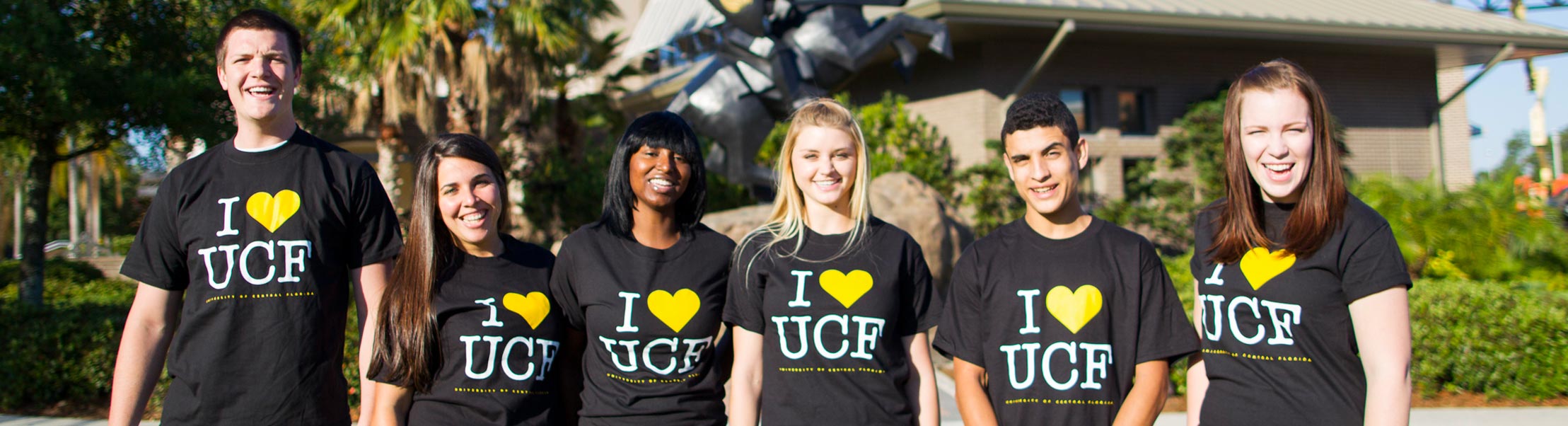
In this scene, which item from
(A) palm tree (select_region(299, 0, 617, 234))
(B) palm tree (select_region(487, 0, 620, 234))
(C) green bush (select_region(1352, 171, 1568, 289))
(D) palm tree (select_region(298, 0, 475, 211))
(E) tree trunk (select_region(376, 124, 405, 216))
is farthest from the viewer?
(E) tree trunk (select_region(376, 124, 405, 216))

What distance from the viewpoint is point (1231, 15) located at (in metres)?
12.8

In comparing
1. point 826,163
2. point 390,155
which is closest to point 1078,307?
point 826,163

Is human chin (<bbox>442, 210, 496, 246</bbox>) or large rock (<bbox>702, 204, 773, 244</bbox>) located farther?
large rock (<bbox>702, 204, 773, 244</bbox>)

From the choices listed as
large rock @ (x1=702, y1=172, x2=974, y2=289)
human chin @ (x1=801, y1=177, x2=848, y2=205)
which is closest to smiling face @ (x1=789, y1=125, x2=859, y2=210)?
human chin @ (x1=801, y1=177, x2=848, y2=205)

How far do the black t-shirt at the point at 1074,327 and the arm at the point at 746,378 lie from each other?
0.54 meters

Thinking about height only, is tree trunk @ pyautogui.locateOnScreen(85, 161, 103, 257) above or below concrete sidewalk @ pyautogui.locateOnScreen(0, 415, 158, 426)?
above

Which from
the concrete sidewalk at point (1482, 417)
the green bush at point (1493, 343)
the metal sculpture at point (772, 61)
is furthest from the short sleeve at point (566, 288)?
the green bush at point (1493, 343)

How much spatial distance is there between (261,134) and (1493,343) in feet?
23.7

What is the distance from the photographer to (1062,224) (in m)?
2.72

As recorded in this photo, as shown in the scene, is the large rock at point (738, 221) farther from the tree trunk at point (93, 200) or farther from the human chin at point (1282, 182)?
the tree trunk at point (93, 200)

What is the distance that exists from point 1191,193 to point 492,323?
40.2 ft

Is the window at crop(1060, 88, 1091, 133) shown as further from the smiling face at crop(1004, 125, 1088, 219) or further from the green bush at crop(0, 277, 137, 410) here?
the smiling face at crop(1004, 125, 1088, 219)

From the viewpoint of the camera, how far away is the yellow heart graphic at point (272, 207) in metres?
2.57

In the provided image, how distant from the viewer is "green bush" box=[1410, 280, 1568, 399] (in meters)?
6.57
